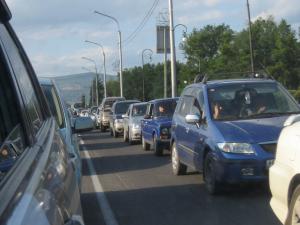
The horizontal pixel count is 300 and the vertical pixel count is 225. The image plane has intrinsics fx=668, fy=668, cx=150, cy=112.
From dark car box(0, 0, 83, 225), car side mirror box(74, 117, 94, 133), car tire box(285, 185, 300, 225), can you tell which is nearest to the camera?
dark car box(0, 0, 83, 225)

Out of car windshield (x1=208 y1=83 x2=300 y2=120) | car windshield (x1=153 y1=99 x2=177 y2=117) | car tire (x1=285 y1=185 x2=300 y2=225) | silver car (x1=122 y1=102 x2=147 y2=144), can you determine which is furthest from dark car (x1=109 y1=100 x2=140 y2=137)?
car tire (x1=285 y1=185 x2=300 y2=225)

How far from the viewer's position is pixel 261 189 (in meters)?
10.2

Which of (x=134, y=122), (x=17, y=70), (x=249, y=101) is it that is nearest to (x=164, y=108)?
(x=134, y=122)

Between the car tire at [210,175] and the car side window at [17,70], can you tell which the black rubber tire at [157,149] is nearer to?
the car tire at [210,175]

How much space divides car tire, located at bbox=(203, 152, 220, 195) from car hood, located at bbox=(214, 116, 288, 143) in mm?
450

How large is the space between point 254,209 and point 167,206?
1231 mm

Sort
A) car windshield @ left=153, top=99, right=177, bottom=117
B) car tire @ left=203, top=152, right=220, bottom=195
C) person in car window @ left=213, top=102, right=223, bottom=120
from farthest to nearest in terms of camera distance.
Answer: car windshield @ left=153, top=99, right=177, bottom=117, person in car window @ left=213, top=102, right=223, bottom=120, car tire @ left=203, top=152, right=220, bottom=195

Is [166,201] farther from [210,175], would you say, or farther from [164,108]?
[164,108]

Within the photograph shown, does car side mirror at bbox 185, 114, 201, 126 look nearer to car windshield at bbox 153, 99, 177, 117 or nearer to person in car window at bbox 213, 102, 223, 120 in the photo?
person in car window at bbox 213, 102, 223, 120

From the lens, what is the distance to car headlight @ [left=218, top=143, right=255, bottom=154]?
9249 millimetres

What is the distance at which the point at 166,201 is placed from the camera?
959 centimetres

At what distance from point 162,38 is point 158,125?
93.2 ft

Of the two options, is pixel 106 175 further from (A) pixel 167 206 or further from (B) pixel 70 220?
(B) pixel 70 220

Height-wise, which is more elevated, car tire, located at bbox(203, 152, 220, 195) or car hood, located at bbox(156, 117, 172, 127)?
car hood, located at bbox(156, 117, 172, 127)
